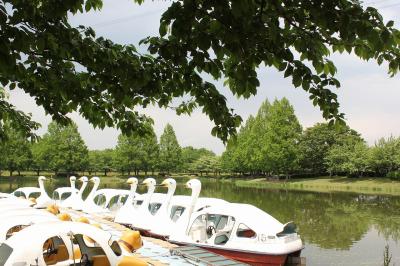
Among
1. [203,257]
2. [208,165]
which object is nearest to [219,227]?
[203,257]

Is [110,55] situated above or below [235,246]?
above

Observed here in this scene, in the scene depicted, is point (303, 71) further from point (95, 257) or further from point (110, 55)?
point (95, 257)

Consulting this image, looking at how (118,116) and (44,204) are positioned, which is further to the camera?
(44,204)

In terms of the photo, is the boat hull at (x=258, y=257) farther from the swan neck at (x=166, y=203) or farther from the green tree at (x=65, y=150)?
the green tree at (x=65, y=150)

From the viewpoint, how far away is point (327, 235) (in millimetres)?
20562

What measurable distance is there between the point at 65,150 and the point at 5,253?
224ft

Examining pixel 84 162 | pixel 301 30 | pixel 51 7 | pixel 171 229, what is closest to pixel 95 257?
pixel 51 7

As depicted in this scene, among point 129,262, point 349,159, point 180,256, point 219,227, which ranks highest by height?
point 349,159

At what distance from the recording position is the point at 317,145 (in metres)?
68.2

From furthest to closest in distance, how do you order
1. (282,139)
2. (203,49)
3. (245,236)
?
(282,139) < (245,236) < (203,49)

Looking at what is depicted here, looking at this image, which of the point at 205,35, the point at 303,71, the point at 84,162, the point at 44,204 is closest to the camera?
the point at 205,35

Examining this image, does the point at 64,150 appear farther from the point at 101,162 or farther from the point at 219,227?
the point at 219,227

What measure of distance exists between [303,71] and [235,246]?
1112 centimetres

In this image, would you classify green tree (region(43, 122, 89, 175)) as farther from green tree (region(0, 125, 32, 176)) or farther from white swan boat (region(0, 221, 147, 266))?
white swan boat (region(0, 221, 147, 266))
